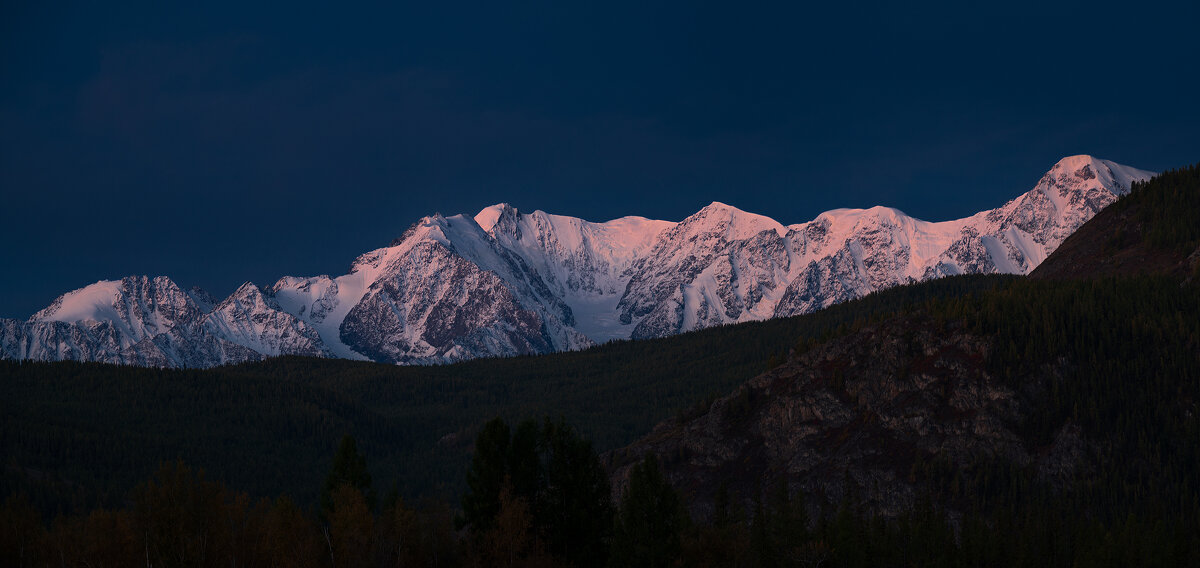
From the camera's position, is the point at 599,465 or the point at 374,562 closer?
the point at 374,562

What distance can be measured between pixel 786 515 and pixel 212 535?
78927mm

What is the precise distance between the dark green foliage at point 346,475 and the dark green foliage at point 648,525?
4096cm

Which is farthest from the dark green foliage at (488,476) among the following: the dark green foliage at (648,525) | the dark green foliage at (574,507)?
the dark green foliage at (648,525)

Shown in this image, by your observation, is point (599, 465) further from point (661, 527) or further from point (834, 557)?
point (834, 557)

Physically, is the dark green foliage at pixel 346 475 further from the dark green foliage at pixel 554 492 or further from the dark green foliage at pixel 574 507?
the dark green foliage at pixel 574 507

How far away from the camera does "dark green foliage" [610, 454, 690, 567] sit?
127250mm

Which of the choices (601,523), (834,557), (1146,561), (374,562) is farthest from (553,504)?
(1146,561)

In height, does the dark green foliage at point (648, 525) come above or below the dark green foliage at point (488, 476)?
below

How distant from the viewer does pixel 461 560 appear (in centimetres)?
13525

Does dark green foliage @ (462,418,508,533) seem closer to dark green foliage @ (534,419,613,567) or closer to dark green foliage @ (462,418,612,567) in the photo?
dark green foliage @ (462,418,612,567)

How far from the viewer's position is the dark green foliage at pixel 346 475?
156250 millimetres

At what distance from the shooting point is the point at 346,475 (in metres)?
157

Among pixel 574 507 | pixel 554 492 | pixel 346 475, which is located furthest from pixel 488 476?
pixel 346 475

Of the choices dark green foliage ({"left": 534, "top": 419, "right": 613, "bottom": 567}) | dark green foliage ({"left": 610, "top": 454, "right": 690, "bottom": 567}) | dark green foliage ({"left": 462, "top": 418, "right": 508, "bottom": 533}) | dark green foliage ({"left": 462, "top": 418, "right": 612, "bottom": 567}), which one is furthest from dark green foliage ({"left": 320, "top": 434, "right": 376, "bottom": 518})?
dark green foliage ({"left": 610, "top": 454, "right": 690, "bottom": 567})
